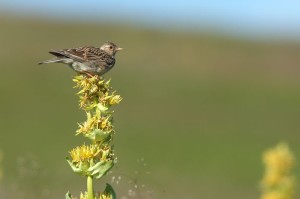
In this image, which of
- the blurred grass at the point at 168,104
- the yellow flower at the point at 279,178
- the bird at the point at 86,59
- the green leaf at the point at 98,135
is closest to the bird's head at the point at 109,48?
the bird at the point at 86,59

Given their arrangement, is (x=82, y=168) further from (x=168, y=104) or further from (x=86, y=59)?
(x=168, y=104)

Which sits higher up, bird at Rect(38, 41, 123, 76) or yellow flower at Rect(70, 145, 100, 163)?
bird at Rect(38, 41, 123, 76)

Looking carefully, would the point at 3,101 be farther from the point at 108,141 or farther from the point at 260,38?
the point at 108,141

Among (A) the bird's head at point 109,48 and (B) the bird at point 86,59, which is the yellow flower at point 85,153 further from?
(A) the bird's head at point 109,48

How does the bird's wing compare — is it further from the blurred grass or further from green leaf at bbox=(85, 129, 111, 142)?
the blurred grass

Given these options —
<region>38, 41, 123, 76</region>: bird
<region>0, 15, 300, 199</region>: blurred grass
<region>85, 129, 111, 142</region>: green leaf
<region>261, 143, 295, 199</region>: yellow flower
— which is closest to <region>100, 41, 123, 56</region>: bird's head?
<region>38, 41, 123, 76</region>: bird

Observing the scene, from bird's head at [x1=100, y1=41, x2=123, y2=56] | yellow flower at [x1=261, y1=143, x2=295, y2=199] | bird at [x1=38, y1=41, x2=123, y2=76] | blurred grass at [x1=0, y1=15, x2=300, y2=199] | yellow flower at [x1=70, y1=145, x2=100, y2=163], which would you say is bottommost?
yellow flower at [x1=70, y1=145, x2=100, y2=163]
